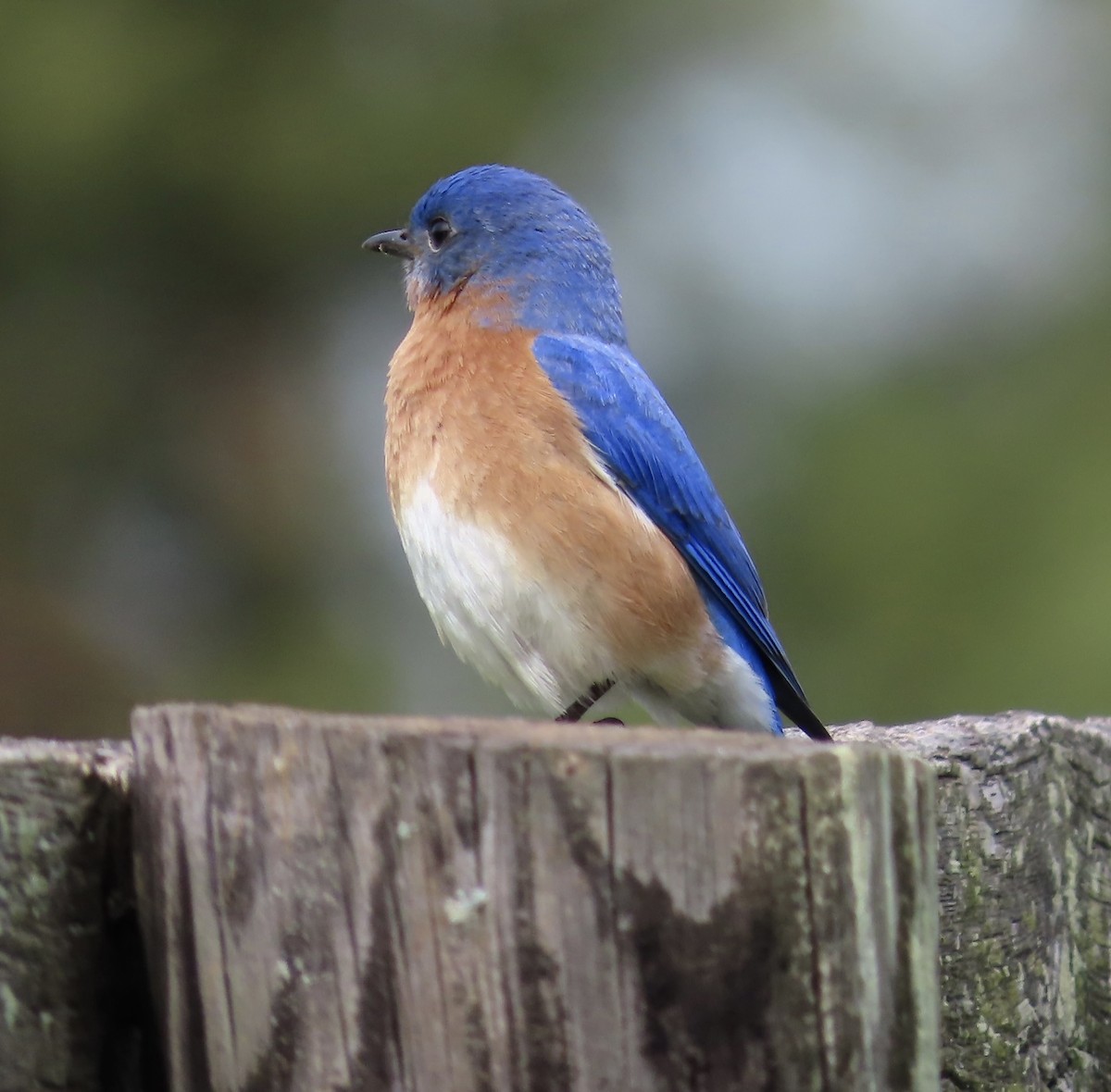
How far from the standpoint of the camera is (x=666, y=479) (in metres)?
3.95

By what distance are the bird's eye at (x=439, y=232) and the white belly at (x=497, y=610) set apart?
1036 millimetres

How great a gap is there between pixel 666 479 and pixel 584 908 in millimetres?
2535

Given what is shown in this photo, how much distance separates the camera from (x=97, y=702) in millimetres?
5934

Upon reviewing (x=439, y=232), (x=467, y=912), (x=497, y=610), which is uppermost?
(x=439, y=232)

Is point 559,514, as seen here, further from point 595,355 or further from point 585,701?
point 595,355

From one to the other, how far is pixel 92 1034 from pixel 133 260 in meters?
5.11

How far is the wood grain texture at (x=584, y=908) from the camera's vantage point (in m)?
1.47

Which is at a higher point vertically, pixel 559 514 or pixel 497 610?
pixel 559 514

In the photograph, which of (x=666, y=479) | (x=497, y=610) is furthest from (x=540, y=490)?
(x=666, y=479)

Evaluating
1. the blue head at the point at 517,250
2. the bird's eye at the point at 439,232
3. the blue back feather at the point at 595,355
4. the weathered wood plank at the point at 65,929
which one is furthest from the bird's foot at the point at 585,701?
the weathered wood plank at the point at 65,929

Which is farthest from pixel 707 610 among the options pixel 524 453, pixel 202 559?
pixel 202 559

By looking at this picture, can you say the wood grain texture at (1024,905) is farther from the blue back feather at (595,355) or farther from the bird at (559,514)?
the blue back feather at (595,355)

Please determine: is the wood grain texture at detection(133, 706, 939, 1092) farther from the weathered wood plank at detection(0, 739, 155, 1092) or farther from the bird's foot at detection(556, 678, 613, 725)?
the bird's foot at detection(556, 678, 613, 725)

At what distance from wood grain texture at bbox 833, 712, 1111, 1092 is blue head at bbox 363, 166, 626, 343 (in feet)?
6.98
